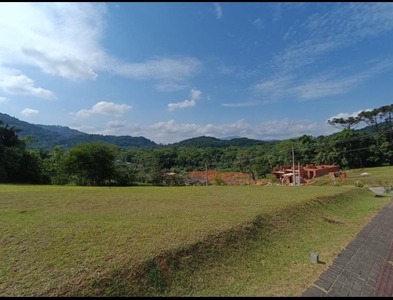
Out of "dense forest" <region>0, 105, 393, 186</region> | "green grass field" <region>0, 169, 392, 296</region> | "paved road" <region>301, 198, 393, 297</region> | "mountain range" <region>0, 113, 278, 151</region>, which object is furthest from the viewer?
"mountain range" <region>0, 113, 278, 151</region>

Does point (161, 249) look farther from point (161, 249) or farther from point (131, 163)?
point (131, 163)

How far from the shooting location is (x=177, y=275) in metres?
3.35

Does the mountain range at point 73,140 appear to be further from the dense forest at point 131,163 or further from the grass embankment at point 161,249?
the grass embankment at point 161,249

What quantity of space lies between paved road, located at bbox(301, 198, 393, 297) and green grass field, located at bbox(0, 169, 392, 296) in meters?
0.17

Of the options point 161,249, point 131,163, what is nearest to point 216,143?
point 131,163

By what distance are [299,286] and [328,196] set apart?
700 centimetres

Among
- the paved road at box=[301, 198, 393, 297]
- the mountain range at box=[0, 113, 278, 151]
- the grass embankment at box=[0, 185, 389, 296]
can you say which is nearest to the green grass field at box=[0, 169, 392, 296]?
the grass embankment at box=[0, 185, 389, 296]

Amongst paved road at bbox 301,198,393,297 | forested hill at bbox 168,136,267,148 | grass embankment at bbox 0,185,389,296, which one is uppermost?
forested hill at bbox 168,136,267,148

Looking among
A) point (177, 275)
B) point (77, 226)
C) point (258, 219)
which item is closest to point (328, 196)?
point (258, 219)

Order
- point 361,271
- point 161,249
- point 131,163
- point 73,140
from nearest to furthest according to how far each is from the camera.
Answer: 1. point 161,249
2. point 361,271
3. point 131,163
4. point 73,140

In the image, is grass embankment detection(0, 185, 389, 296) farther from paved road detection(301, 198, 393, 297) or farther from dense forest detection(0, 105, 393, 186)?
dense forest detection(0, 105, 393, 186)

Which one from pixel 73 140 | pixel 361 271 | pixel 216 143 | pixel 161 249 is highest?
pixel 73 140

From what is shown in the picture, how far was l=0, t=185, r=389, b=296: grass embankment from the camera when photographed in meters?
3.06

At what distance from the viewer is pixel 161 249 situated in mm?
3766
